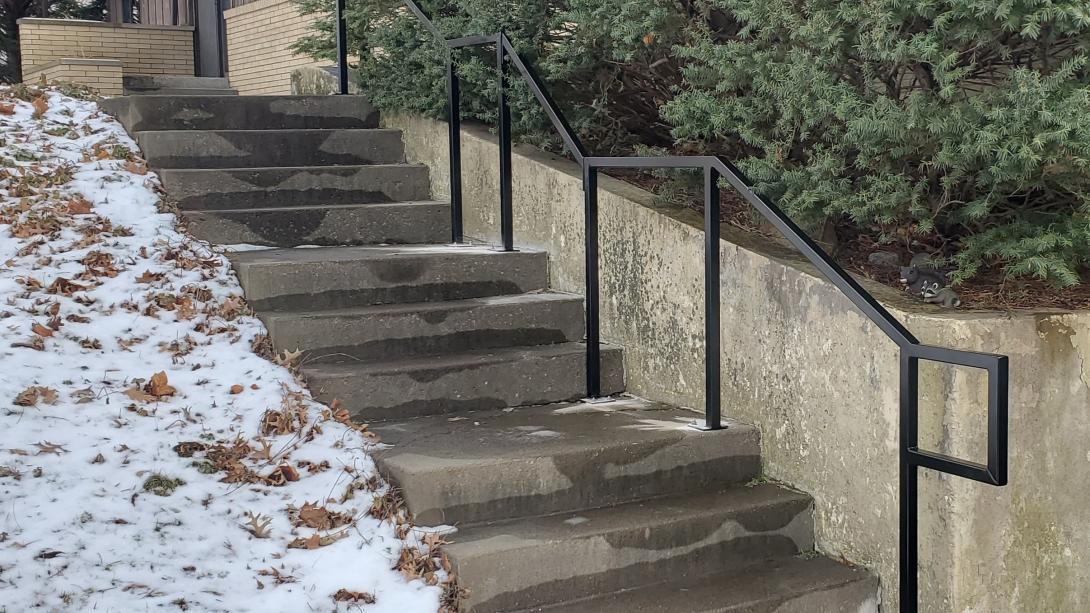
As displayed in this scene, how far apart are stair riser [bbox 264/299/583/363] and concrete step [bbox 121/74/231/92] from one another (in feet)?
31.0

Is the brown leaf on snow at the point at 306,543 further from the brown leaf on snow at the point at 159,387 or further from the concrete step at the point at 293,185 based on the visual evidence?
the concrete step at the point at 293,185

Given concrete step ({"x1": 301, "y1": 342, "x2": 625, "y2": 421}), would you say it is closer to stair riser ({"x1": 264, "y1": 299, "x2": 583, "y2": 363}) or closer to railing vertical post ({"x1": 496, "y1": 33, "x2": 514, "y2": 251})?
stair riser ({"x1": 264, "y1": 299, "x2": 583, "y2": 363})

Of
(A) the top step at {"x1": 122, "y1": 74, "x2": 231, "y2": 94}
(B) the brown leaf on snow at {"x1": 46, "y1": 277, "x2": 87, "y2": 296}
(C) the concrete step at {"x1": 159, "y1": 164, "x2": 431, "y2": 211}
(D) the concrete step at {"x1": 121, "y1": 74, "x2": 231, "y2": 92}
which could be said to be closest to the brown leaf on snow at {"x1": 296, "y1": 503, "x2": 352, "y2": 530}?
(B) the brown leaf on snow at {"x1": 46, "y1": 277, "x2": 87, "y2": 296}

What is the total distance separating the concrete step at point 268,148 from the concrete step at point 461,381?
6.50ft

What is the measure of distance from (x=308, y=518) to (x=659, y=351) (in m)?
1.62

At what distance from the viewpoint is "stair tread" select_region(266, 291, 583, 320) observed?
4.16 m

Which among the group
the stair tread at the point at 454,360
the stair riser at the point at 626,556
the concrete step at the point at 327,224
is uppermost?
the concrete step at the point at 327,224

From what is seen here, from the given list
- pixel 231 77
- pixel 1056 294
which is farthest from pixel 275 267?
pixel 231 77

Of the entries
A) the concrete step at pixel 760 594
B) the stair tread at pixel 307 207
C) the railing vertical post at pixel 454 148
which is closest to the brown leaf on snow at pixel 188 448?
the concrete step at pixel 760 594

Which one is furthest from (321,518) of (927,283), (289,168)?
(289,168)

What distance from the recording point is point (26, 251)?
14.3 feet

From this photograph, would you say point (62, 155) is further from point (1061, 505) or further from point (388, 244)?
point (1061, 505)

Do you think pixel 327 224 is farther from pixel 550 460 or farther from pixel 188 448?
pixel 550 460

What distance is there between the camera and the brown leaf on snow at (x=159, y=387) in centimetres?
365
